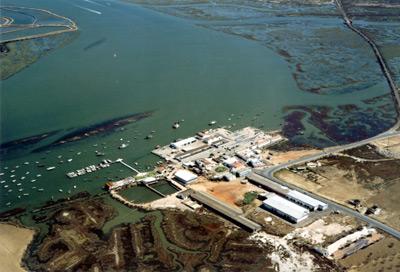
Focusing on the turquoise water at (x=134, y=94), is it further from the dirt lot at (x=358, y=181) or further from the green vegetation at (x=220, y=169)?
the dirt lot at (x=358, y=181)

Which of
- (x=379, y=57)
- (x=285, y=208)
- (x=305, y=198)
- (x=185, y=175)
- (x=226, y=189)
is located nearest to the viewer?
(x=285, y=208)

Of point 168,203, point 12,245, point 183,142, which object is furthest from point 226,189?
point 12,245

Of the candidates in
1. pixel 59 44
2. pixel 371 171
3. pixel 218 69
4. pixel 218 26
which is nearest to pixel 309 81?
pixel 218 69

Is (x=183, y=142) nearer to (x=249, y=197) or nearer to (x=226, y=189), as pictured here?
(x=226, y=189)

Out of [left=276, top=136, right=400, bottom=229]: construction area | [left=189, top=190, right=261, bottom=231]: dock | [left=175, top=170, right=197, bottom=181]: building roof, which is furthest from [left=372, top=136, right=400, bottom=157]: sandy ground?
[left=175, top=170, right=197, bottom=181]: building roof

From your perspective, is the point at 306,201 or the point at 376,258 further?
the point at 306,201

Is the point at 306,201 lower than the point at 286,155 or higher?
higher

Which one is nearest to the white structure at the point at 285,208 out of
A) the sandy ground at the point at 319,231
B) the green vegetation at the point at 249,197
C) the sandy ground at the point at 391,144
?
the sandy ground at the point at 319,231
